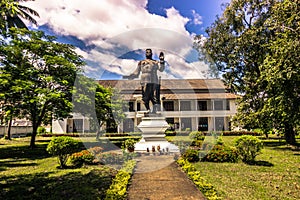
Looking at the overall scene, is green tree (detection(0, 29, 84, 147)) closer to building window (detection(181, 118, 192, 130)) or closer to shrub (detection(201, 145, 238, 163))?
shrub (detection(201, 145, 238, 163))

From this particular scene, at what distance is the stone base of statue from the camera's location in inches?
448

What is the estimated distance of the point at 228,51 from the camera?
18859 mm

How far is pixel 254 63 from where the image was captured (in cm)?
1767

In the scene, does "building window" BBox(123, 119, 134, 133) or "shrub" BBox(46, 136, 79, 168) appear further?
"building window" BBox(123, 119, 134, 133)

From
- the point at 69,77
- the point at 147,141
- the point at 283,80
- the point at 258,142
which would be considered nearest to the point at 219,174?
the point at 258,142

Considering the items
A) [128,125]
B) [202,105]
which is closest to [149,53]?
[128,125]

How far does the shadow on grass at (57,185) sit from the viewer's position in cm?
566

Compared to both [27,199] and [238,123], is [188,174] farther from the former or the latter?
[238,123]

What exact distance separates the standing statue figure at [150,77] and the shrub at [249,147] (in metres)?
4.58

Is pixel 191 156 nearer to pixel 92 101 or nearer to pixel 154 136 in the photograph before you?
pixel 154 136

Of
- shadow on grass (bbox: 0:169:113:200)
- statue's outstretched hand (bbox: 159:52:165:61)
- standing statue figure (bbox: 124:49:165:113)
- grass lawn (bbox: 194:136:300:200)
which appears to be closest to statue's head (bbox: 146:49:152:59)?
standing statue figure (bbox: 124:49:165:113)

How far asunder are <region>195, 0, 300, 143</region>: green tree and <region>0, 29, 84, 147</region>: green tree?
35.4 feet

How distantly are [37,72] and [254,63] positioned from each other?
48.3ft

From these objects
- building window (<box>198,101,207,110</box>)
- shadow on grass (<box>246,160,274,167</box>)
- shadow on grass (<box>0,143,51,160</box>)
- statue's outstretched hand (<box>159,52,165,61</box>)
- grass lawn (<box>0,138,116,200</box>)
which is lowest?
shadow on grass (<box>0,143,51,160</box>)
